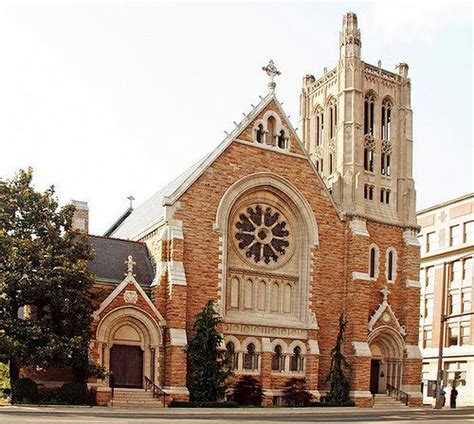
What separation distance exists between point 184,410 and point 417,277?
18069mm

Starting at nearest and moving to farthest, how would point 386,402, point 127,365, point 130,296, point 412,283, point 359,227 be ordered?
point 130,296, point 127,365, point 386,402, point 359,227, point 412,283

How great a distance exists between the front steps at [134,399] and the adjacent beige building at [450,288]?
1274 inches

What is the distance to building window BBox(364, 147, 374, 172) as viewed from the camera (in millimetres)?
46750

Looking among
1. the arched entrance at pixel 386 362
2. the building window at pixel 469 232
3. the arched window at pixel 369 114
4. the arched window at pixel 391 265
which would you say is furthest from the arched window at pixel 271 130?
the building window at pixel 469 232

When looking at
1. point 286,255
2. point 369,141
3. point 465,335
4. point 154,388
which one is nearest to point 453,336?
point 465,335

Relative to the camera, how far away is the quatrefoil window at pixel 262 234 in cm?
4172

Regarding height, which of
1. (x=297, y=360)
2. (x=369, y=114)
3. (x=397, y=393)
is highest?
(x=369, y=114)

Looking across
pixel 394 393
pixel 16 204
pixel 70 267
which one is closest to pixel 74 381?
pixel 70 267

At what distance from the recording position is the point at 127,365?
123 feet

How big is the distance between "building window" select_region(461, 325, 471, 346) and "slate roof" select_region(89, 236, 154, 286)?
33.1 metres

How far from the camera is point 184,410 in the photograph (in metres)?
34.0

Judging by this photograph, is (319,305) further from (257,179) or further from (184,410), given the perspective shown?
(184,410)

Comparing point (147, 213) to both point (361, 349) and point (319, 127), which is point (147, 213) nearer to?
point (319, 127)

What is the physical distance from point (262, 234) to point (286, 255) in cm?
178
